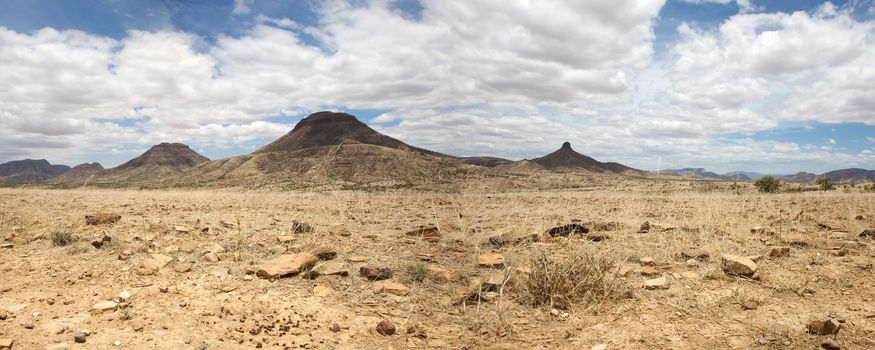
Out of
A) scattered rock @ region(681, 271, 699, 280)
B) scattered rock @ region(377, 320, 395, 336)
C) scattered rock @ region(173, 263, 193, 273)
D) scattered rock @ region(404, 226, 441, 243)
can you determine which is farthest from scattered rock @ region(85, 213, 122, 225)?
scattered rock @ region(681, 271, 699, 280)

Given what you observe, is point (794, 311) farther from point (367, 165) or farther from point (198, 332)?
point (367, 165)

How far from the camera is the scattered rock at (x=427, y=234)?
8.10 meters

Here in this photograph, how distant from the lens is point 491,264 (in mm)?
6367

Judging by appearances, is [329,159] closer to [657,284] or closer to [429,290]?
[429,290]

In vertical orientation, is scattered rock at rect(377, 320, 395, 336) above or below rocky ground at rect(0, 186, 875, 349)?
below

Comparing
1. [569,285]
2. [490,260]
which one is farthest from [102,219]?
[569,285]

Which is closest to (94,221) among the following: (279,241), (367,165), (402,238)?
(279,241)

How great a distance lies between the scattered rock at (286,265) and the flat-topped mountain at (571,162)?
471 ft

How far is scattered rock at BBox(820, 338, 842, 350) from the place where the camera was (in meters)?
3.73

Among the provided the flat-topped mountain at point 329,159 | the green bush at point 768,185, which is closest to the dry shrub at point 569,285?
the flat-topped mountain at point 329,159

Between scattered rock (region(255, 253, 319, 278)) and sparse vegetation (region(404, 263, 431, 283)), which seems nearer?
scattered rock (region(255, 253, 319, 278))

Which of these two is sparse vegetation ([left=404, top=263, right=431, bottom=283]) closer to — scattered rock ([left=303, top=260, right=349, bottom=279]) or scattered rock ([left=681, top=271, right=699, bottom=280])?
scattered rock ([left=303, top=260, right=349, bottom=279])

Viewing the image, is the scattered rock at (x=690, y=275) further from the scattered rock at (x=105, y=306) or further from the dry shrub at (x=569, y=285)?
the scattered rock at (x=105, y=306)

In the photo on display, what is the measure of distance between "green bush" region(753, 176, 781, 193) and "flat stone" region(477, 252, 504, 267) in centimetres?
2619
